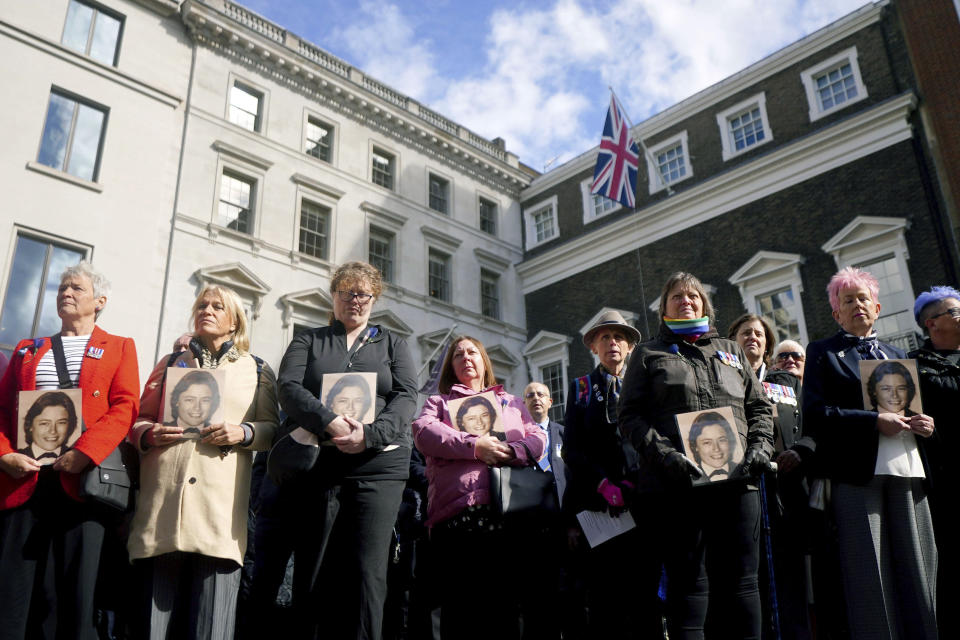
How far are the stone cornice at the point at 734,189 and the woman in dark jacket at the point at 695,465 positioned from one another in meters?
17.2

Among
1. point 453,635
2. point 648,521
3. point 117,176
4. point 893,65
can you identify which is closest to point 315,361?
point 453,635

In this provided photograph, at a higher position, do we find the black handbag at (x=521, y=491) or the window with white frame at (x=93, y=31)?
the window with white frame at (x=93, y=31)

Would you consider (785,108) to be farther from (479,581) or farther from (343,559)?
(343,559)

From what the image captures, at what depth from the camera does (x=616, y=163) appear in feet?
62.5

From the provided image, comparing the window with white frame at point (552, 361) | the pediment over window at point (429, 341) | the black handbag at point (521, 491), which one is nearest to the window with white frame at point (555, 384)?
the window with white frame at point (552, 361)

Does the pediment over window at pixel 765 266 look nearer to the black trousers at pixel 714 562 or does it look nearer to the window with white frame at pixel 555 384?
the window with white frame at pixel 555 384

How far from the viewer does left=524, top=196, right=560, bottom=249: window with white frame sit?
26.6 m

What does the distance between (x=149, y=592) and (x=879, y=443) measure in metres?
4.10

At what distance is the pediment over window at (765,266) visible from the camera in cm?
1895

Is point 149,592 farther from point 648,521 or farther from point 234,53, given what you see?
point 234,53

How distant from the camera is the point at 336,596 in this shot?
3.68 metres

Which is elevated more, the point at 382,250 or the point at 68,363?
the point at 382,250

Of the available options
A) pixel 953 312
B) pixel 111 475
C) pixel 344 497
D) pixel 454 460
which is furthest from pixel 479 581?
pixel 953 312

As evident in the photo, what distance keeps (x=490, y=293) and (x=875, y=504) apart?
21931 millimetres
